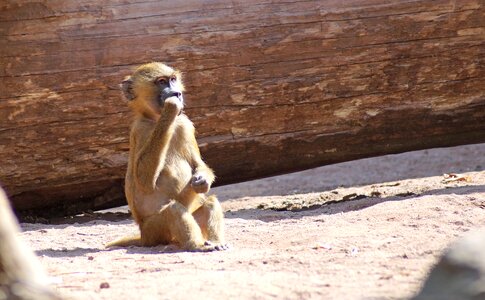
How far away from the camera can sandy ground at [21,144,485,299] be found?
5.04 m

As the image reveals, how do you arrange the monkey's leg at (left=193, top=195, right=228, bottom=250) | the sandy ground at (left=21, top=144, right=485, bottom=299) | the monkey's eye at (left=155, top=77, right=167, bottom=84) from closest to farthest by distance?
1. the sandy ground at (left=21, top=144, right=485, bottom=299)
2. the monkey's leg at (left=193, top=195, right=228, bottom=250)
3. the monkey's eye at (left=155, top=77, right=167, bottom=84)

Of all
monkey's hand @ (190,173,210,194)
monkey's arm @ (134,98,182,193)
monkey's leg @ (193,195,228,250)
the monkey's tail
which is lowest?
the monkey's tail

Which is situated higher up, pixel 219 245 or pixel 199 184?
pixel 199 184

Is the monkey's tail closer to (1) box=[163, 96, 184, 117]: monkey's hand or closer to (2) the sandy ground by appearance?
(2) the sandy ground

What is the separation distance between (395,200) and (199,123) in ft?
6.56

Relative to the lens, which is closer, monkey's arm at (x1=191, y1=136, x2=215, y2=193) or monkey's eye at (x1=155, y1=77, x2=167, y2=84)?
monkey's arm at (x1=191, y1=136, x2=215, y2=193)

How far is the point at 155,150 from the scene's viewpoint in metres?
6.85

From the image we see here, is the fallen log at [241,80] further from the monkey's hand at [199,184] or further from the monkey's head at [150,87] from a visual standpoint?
the monkey's hand at [199,184]

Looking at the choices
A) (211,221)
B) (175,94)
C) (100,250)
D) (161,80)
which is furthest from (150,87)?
(100,250)

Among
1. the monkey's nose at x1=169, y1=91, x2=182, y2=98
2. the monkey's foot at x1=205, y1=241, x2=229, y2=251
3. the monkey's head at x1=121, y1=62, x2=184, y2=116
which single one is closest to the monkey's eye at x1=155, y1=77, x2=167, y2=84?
the monkey's head at x1=121, y1=62, x2=184, y2=116

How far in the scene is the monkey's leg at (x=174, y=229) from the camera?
6750 millimetres

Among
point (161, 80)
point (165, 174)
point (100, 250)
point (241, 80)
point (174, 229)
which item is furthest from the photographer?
point (241, 80)

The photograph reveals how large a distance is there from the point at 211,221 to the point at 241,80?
183 cm

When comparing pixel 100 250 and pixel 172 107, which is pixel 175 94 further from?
pixel 100 250
